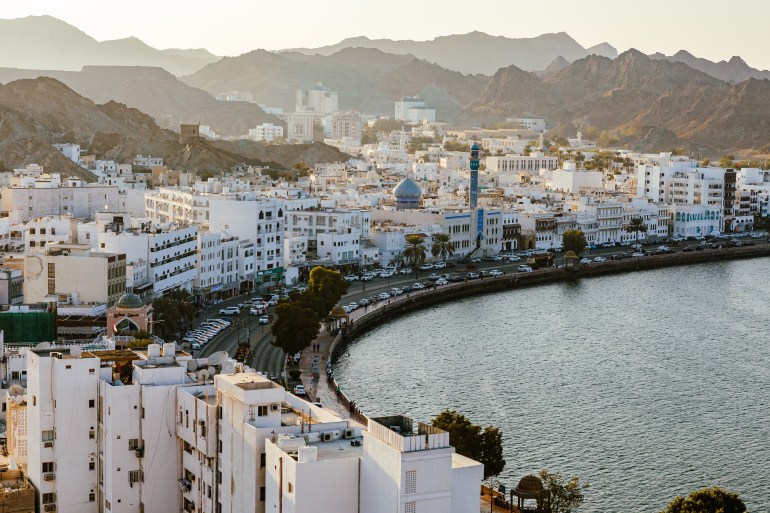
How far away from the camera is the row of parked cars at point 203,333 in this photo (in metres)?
21.9

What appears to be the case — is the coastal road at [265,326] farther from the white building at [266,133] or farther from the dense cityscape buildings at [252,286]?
the white building at [266,133]

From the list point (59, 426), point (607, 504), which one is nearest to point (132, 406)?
point (59, 426)

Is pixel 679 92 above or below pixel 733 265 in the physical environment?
above

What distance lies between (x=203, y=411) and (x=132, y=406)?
0.90 meters

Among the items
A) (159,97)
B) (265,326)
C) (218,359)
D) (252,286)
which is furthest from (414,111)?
(218,359)

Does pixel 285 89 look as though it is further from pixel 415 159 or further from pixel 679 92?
pixel 415 159

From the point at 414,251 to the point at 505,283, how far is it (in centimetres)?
251

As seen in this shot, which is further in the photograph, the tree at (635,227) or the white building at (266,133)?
the white building at (266,133)

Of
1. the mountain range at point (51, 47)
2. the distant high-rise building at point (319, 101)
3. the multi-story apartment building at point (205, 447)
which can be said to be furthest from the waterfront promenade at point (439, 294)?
the mountain range at point (51, 47)

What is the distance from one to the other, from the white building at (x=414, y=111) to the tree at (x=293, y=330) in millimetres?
100528

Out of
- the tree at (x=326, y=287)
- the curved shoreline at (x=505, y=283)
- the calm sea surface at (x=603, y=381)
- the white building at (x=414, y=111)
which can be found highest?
the white building at (x=414, y=111)

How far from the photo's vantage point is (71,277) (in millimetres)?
22203

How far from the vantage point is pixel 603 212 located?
4269cm

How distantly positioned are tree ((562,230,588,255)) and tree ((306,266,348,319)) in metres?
13.5
